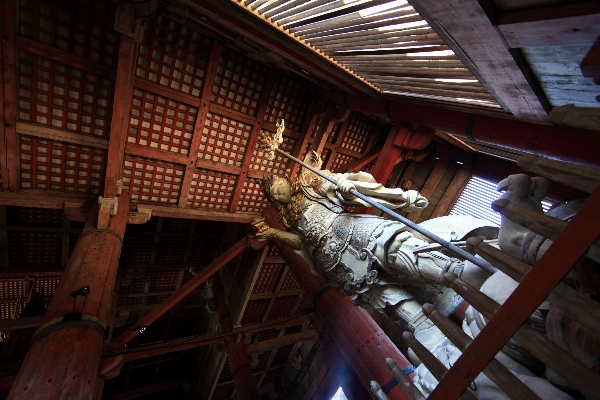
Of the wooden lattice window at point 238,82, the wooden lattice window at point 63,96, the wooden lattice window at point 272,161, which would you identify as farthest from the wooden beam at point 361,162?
the wooden lattice window at point 63,96

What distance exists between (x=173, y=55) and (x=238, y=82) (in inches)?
42.3

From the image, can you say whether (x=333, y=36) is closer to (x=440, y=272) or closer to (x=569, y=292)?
(x=440, y=272)

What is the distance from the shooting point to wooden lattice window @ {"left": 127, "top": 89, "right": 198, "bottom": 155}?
4.18m

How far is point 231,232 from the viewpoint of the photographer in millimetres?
7750

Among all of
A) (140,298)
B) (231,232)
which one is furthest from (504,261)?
(140,298)

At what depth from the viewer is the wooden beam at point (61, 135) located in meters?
3.55

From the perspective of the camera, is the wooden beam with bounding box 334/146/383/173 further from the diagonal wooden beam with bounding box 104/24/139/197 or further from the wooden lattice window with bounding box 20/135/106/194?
the wooden lattice window with bounding box 20/135/106/194

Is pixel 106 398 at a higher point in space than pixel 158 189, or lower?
lower

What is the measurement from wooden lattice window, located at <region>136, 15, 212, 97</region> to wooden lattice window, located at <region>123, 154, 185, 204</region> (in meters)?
1.35

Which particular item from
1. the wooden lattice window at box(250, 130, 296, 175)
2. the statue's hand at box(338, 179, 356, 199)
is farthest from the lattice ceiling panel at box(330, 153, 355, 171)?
the statue's hand at box(338, 179, 356, 199)

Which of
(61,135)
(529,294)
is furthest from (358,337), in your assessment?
(61,135)

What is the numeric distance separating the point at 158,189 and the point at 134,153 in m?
0.80

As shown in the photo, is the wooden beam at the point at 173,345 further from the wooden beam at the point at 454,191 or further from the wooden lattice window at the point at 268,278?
the wooden beam at the point at 454,191

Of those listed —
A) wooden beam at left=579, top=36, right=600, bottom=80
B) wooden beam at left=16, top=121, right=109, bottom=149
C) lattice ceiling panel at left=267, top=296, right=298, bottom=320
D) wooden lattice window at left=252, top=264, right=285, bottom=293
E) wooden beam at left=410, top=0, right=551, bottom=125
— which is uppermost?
wooden beam at left=410, top=0, right=551, bottom=125
